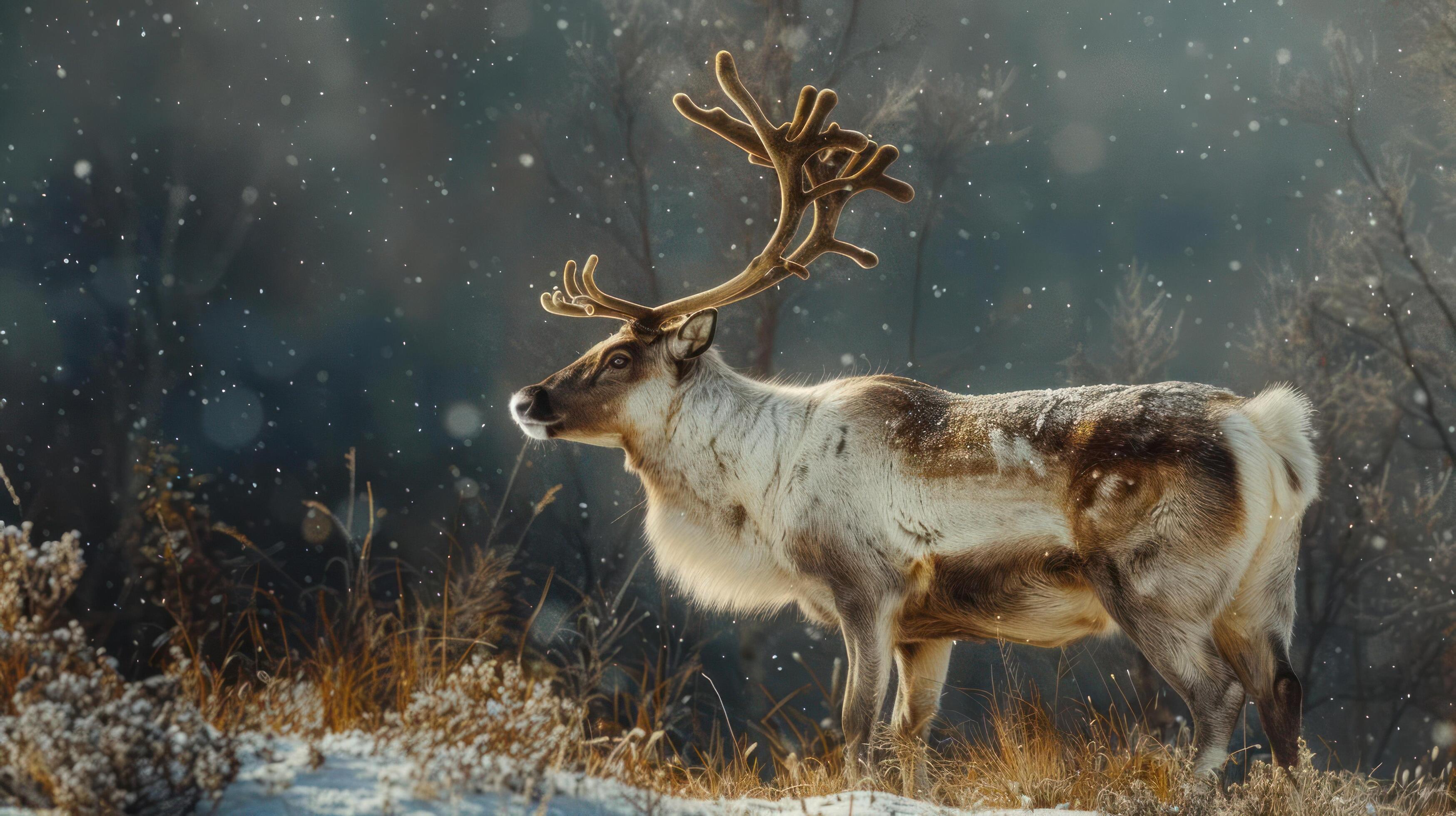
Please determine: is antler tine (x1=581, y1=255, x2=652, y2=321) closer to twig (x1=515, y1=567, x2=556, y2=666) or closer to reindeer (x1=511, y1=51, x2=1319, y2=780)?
reindeer (x1=511, y1=51, x2=1319, y2=780)

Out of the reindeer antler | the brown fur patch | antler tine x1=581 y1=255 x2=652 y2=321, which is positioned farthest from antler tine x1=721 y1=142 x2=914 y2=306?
the brown fur patch

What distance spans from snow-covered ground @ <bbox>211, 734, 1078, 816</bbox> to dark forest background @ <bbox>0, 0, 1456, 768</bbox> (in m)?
8.24

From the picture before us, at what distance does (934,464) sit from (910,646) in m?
0.94

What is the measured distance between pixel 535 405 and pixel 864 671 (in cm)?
187

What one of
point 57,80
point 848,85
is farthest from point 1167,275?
point 57,80

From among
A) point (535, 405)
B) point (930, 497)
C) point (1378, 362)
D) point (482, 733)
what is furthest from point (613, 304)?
point (1378, 362)

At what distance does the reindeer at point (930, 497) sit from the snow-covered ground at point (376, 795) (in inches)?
47.5

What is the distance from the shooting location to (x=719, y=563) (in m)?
4.19

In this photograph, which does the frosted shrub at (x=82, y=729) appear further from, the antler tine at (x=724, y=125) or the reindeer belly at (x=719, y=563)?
the antler tine at (x=724, y=125)

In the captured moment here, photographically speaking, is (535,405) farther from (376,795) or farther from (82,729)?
(82,729)

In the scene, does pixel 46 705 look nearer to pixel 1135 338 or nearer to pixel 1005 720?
pixel 1005 720

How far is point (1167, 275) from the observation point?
18.7 m

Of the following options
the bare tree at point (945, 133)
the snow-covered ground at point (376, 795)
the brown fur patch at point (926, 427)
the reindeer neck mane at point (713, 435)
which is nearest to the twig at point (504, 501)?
the reindeer neck mane at point (713, 435)

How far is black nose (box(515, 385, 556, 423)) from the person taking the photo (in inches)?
165
